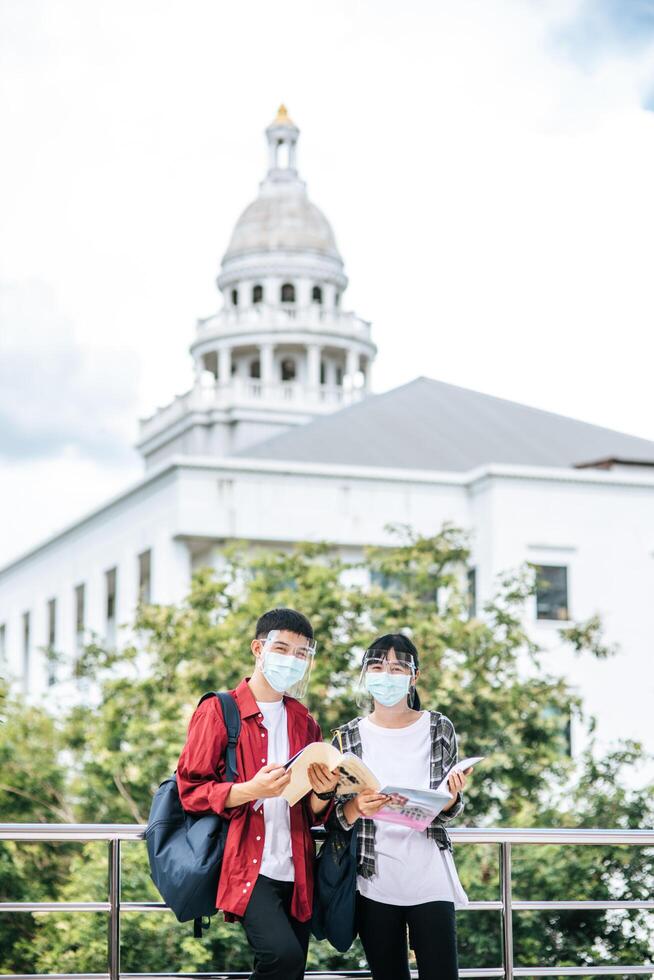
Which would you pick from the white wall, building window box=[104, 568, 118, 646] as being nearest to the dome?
building window box=[104, 568, 118, 646]

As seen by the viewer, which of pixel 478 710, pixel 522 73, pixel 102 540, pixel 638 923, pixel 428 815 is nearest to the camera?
pixel 428 815

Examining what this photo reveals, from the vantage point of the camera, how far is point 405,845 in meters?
5.40

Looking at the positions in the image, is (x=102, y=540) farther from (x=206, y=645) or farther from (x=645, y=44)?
(x=645, y=44)

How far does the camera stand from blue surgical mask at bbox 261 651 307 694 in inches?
210

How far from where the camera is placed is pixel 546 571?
34344mm

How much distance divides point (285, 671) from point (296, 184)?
76.7 metres

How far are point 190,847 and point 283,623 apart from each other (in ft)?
2.47

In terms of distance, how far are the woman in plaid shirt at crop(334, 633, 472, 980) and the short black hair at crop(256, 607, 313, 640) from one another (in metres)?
0.26

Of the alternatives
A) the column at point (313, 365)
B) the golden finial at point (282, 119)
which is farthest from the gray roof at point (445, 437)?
the golden finial at point (282, 119)

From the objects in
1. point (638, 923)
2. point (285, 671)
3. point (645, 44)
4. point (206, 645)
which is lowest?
point (638, 923)

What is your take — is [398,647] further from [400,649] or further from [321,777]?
[321,777]

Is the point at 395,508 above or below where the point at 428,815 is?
above

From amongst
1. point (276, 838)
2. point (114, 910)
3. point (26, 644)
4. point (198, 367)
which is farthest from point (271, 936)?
point (198, 367)

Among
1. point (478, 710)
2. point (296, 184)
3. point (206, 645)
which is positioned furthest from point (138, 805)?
point (296, 184)
